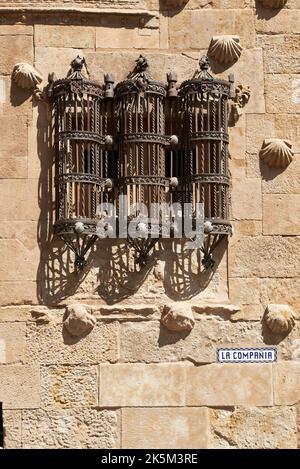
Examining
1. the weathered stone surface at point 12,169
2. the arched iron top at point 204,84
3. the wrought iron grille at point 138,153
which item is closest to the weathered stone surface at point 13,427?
the wrought iron grille at point 138,153

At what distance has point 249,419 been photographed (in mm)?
7012

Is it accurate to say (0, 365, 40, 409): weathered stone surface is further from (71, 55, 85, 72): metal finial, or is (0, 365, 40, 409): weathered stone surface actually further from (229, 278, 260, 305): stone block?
(71, 55, 85, 72): metal finial

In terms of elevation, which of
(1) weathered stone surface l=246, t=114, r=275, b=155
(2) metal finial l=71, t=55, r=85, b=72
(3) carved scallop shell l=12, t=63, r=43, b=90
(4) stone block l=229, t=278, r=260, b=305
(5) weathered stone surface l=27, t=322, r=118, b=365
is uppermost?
(2) metal finial l=71, t=55, r=85, b=72

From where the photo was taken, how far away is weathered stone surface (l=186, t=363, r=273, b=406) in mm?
7004

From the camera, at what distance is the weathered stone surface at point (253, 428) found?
23.0 feet

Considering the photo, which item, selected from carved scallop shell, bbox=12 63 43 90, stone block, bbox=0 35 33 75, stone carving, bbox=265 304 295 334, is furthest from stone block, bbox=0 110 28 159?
stone carving, bbox=265 304 295 334

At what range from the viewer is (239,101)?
24.0 ft

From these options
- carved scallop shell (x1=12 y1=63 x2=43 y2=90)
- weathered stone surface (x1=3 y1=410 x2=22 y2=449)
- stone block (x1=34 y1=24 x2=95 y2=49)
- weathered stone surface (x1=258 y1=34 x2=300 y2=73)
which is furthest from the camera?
weathered stone surface (x1=258 y1=34 x2=300 y2=73)

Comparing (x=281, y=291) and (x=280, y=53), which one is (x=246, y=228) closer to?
(x=281, y=291)

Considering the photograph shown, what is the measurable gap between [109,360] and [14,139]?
1529 millimetres

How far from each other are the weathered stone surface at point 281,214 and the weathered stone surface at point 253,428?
1.14 metres

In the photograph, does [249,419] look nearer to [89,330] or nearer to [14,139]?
[89,330]

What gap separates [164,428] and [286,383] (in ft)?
2.69
